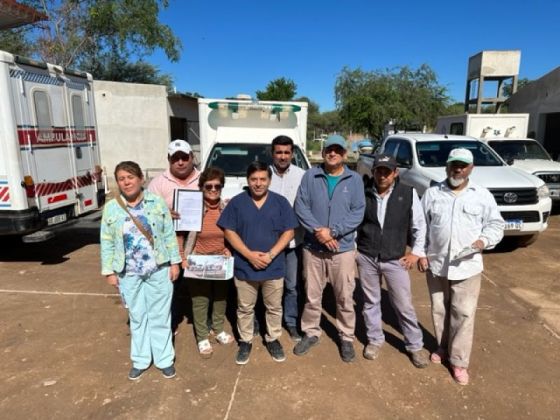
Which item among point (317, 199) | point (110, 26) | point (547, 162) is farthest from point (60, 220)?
point (110, 26)

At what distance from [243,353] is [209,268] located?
840mm

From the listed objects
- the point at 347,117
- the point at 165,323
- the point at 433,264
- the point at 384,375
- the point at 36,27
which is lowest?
the point at 384,375

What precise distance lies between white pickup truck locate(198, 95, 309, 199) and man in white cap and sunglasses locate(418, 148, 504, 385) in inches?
108

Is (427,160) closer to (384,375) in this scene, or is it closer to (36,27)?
(384,375)

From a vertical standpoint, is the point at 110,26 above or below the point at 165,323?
above

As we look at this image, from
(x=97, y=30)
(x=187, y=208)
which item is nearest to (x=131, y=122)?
(x=97, y=30)

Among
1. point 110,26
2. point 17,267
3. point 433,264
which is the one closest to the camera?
point 433,264

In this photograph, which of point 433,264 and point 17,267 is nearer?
point 433,264

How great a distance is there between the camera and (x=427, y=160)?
24.9ft

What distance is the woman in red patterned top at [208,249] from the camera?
339cm

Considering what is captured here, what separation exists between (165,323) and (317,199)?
159 cm

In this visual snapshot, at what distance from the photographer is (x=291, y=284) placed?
3783mm

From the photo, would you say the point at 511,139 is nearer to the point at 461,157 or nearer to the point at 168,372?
the point at 461,157

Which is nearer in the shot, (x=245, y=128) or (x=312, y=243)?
(x=312, y=243)
